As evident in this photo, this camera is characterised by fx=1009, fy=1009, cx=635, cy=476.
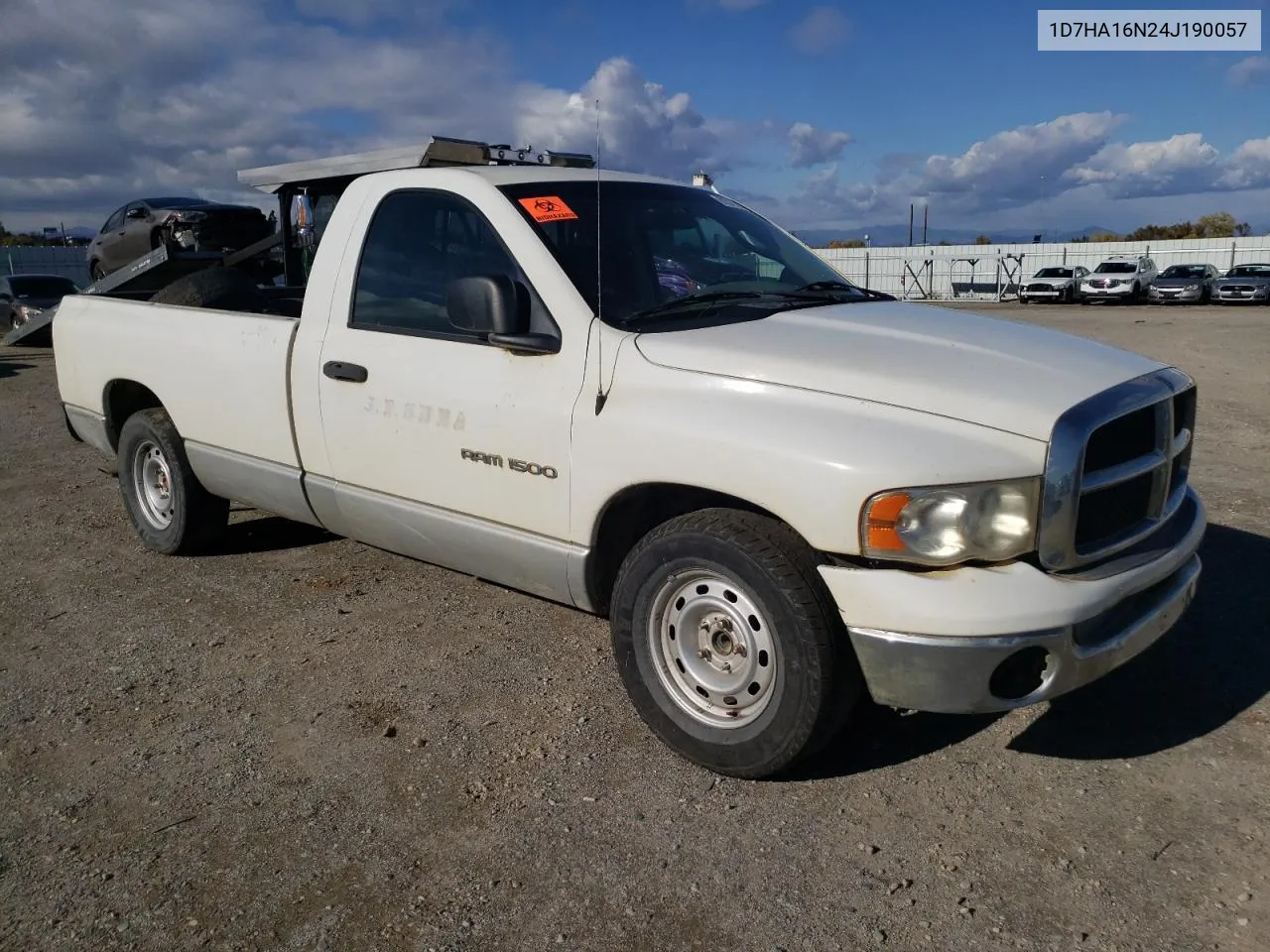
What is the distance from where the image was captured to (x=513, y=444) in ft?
11.9

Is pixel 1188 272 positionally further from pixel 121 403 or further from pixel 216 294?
pixel 121 403

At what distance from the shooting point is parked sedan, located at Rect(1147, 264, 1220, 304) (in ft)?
112

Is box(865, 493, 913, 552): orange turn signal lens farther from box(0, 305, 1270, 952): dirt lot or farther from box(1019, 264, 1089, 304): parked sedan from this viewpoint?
box(1019, 264, 1089, 304): parked sedan

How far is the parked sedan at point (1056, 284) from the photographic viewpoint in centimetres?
3700

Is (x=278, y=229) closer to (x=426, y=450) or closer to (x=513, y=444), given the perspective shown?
(x=426, y=450)

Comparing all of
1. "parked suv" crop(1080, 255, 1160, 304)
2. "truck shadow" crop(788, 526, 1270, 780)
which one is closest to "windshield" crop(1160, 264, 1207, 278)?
"parked suv" crop(1080, 255, 1160, 304)

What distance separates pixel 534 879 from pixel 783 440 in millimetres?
1422

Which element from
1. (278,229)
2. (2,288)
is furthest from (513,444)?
(2,288)

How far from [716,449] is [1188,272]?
3757 cm

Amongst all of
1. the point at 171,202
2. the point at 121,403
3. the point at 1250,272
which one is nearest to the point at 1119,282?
the point at 1250,272

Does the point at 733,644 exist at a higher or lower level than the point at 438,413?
lower

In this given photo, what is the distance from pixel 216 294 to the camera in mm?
5637

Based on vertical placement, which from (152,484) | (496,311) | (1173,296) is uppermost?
(496,311)

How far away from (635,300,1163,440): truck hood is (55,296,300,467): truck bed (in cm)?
206
